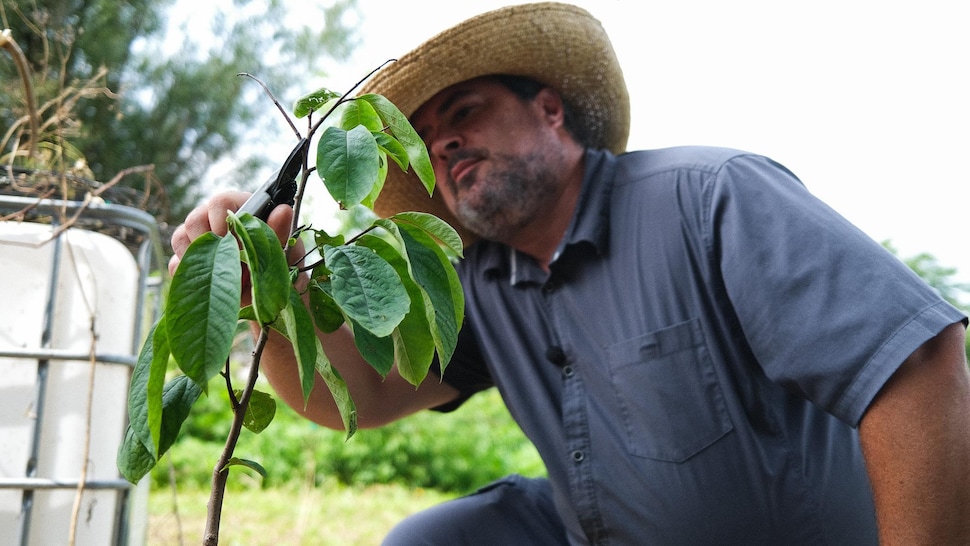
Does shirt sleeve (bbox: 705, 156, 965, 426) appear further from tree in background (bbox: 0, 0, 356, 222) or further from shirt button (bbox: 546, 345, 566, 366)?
tree in background (bbox: 0, 0, 356, 222)

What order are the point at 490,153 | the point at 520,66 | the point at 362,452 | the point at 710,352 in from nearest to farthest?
the point at 710,352
the point at 490,153
the point at 520,66
the point at 362,452

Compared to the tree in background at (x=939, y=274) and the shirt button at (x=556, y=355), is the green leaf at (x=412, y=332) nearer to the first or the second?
the shirt button at (x=556, y=355)

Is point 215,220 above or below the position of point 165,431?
above

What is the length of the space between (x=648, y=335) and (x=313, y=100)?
2.48 feet

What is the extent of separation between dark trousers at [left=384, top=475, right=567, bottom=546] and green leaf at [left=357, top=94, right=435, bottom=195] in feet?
3.27

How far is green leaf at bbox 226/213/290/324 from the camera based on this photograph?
0.58 metres

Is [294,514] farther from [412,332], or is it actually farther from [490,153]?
[412,332]

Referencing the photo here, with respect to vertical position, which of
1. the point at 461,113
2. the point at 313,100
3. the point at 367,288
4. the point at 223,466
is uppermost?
the point at 461,113

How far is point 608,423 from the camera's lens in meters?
1.37

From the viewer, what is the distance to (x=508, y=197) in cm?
152

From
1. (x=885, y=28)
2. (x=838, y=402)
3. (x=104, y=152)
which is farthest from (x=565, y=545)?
(x=885, y=28)

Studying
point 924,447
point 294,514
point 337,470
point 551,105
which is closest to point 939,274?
point 551,105

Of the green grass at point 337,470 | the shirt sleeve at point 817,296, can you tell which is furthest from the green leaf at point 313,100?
the green grass at point 337,470

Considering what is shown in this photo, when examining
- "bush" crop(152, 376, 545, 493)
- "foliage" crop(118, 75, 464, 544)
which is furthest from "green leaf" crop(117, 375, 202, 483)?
"bush" crop(152, 376, 545, 493)
